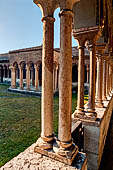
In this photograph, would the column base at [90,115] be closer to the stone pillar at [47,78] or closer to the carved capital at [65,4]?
the stone pillar at [47,78]

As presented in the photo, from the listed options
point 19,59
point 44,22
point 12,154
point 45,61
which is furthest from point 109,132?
point 19,59

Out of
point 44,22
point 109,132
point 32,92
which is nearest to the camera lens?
point 44,22

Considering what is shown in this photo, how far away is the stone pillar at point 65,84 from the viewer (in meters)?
1.88

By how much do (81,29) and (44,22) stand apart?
5.36 ft

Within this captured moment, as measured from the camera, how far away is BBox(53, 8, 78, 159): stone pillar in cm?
188

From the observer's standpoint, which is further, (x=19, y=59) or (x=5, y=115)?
(x=19, y=59)

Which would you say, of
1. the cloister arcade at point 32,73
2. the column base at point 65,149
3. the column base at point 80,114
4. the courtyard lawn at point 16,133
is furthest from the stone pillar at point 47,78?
the cloister arcade at point 32,73

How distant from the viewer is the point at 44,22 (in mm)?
2010

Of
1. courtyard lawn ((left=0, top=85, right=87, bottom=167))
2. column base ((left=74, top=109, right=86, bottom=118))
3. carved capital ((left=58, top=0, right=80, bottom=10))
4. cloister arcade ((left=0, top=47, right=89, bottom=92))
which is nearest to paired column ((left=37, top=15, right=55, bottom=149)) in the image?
carved capital ((left=58, top=0, right=80, bottom=10))

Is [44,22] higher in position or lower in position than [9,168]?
higher

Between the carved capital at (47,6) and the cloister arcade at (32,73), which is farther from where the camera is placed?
the cloister arcade at (32,73)

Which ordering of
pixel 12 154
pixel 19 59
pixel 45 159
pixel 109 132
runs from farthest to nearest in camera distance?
1. pixel 19 59
2. pixel 109 132
3. pixel 12 154
4. pixel 45 159

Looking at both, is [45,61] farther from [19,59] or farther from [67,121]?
[19,59]

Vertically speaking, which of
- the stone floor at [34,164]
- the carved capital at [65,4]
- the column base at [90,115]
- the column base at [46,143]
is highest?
the carved capital at [65,4]
